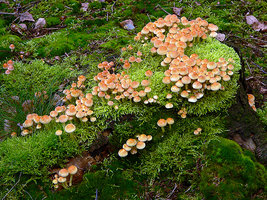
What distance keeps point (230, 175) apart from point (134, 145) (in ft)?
4.13

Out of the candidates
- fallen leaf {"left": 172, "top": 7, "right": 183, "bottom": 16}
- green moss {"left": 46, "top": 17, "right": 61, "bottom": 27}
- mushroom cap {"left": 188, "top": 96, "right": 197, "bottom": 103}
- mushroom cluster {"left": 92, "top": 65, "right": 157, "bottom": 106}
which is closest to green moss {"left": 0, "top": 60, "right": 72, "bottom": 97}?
mushroom cluster {"left": 92, "top": 65, "right": 157, "bottom": 106}

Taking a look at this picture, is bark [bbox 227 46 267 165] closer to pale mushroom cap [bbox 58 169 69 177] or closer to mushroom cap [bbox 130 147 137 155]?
mushroom cap [bbox 130 147 137 155]

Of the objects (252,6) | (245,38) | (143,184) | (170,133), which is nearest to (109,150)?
(143,184)

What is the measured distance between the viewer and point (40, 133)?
10.9ft

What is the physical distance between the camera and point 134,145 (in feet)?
10.5

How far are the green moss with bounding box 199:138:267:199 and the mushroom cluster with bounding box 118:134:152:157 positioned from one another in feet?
2.74

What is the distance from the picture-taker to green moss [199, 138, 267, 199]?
9.11 feet

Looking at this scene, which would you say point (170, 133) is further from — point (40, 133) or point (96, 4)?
point (96, 4)

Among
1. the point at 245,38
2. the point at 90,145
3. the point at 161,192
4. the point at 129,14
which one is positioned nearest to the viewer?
the point at 161,192

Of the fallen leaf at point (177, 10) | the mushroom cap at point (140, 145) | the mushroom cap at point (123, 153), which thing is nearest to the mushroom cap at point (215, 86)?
the mushroom cap at point (140, 145)

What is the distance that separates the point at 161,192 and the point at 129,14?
524cm

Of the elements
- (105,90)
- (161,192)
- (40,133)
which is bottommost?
(161,192)

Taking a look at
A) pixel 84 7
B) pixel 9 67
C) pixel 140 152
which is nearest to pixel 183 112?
pixel 140 152

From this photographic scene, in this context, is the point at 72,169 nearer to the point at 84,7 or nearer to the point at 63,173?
the point at 63,173
